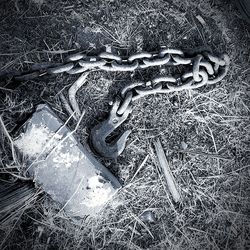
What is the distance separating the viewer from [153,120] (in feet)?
9.08

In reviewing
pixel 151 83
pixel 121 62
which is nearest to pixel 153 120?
pixel 151 83

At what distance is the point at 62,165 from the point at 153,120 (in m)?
0.87

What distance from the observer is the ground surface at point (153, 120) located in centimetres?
265

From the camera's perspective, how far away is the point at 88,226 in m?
2.66

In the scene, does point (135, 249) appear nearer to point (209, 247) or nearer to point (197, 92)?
point (209, 247)

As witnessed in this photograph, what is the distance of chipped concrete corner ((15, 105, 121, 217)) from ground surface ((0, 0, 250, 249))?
0.18 metres

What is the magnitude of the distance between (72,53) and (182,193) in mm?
1523

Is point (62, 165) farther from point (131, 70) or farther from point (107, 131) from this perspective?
point (131, 70)

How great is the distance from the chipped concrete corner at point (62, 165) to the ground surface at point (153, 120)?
18 cm

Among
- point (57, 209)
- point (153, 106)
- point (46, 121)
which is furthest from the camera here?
point (153, 106)

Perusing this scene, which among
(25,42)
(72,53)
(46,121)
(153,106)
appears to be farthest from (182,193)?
(25,42)

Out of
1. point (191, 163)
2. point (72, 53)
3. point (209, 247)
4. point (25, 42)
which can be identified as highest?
Answer: point (25, 42)

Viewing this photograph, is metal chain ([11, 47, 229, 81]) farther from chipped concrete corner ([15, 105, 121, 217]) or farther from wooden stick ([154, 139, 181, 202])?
wooden stick ([154, 139, 181, 202])

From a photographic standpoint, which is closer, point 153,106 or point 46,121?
point 46,121
